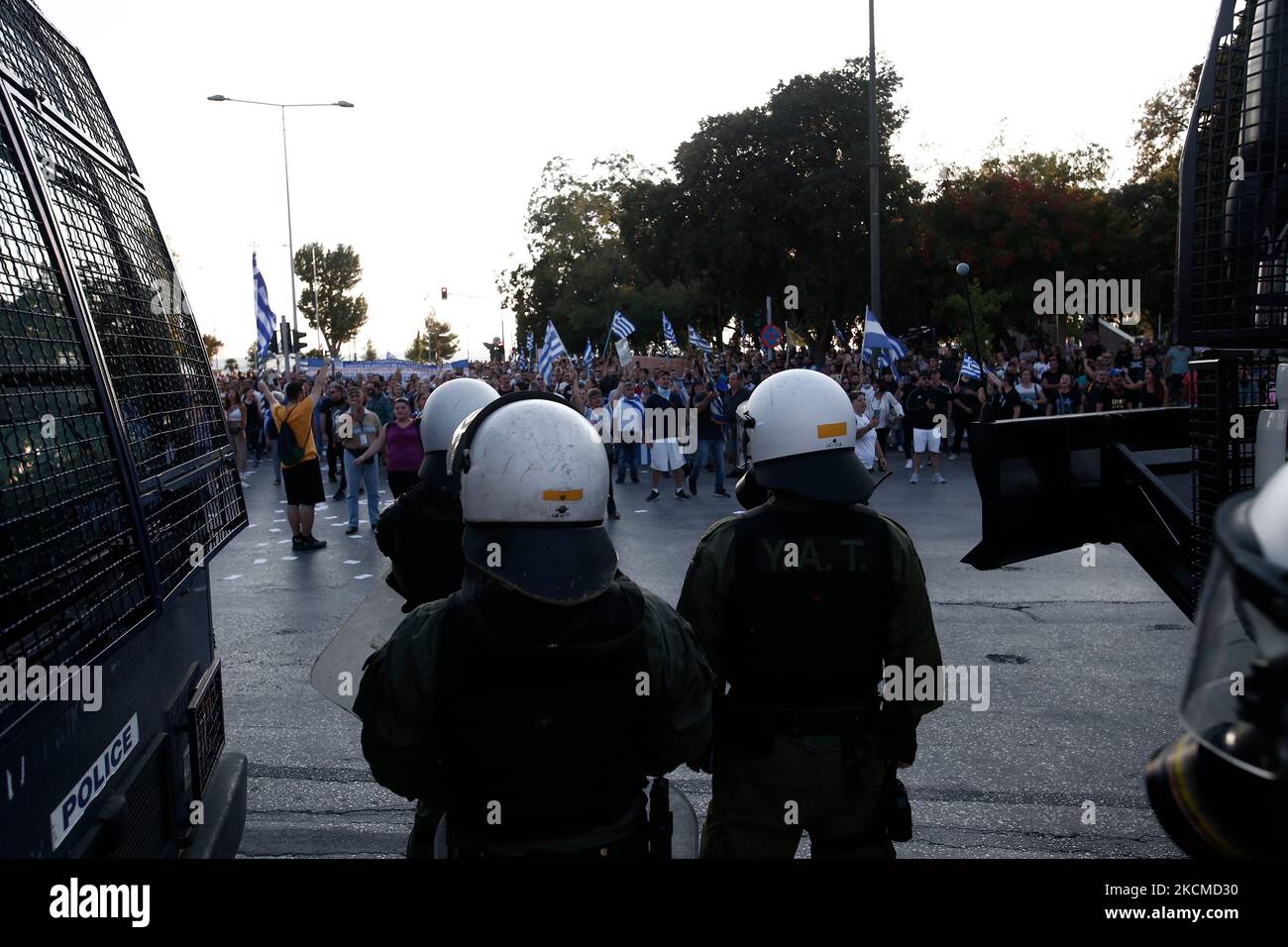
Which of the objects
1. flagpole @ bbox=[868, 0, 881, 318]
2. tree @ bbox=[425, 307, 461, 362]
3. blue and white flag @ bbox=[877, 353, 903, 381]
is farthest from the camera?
tree @ bbox=[425, 307, 461, 362]

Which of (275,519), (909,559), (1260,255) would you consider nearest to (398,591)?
(909,559)

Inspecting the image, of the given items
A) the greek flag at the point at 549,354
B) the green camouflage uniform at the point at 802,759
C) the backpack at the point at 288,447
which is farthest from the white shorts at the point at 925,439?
the green camouflage uniform at the point at 802,759

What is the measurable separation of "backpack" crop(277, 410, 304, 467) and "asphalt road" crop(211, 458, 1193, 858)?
1017 mm

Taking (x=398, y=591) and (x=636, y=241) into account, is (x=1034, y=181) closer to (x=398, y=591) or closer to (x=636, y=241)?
(x=636, y=241)

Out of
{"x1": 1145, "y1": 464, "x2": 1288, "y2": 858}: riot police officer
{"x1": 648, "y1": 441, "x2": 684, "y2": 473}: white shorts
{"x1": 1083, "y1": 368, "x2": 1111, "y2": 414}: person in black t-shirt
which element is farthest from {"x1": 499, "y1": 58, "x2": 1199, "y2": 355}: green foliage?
{"x1": 1145, "y1": 464, "x2": 1288, "y2": 858}: riot police officer

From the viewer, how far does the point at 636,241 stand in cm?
4741

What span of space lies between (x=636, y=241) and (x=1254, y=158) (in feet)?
147

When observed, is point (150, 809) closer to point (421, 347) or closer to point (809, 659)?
point (809, 659)

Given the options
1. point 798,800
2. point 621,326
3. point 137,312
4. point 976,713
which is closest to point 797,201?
point 621,326

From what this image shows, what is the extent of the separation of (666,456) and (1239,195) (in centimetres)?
1328

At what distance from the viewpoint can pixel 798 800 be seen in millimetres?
3037

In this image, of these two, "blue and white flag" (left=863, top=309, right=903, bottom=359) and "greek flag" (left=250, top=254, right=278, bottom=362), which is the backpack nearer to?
"greek flag" (left=250, top=254, right=278, bottom=362)

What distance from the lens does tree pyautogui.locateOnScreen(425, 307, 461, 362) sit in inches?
4173

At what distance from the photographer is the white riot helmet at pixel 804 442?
314cm
